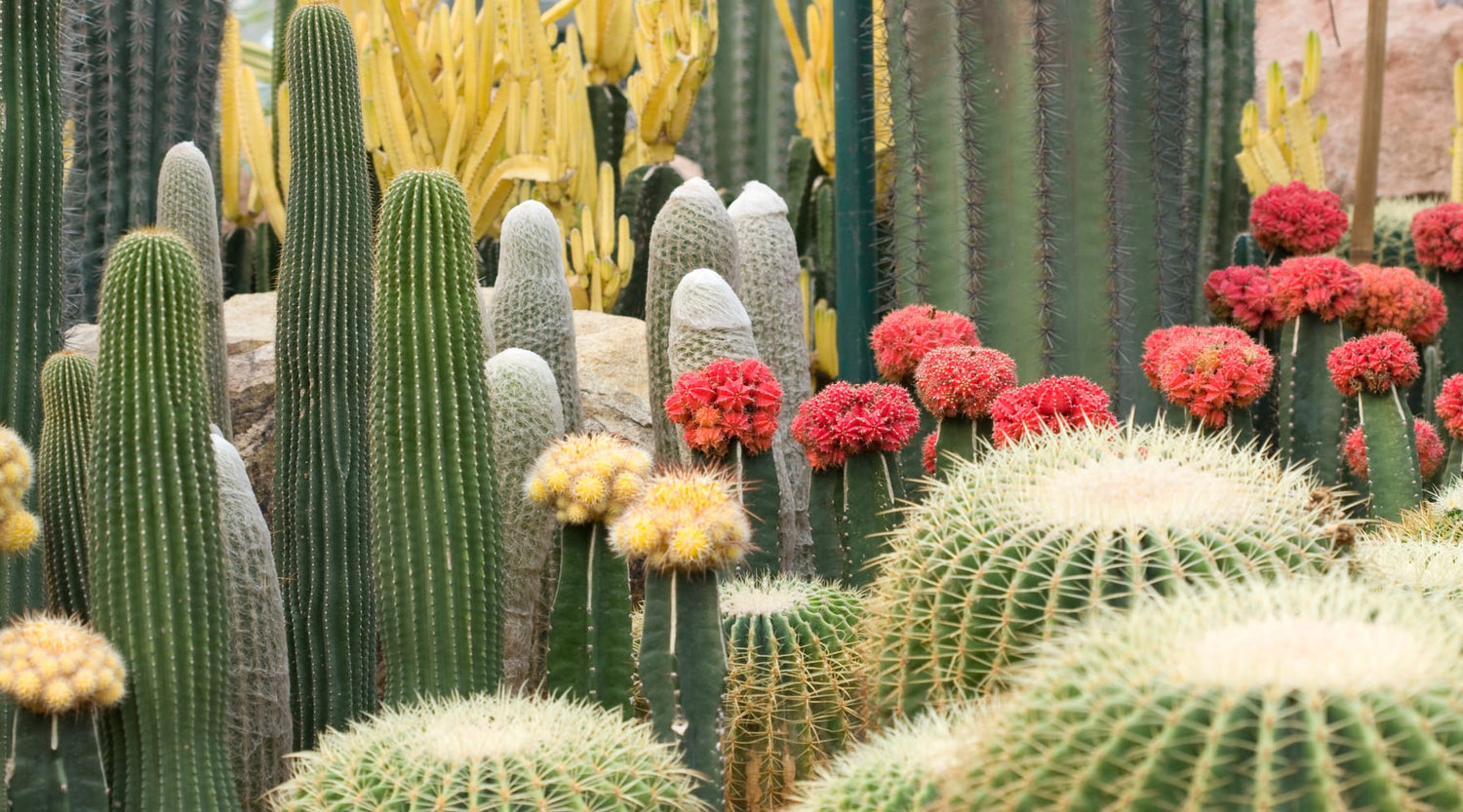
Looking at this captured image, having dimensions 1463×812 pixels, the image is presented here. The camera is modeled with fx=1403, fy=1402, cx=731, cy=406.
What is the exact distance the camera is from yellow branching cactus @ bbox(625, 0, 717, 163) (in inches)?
234

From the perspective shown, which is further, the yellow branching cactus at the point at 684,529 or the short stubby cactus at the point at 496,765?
the yellow branching cactus at the point at 684,529

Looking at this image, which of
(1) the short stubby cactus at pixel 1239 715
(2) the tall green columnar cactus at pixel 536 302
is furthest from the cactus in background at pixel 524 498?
(1) the short stubby cactus at pixel 1239 715

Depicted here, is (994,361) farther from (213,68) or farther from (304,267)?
(213,68)

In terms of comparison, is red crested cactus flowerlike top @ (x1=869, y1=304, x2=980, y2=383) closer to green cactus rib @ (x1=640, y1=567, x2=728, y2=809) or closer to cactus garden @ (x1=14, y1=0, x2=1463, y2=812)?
cactus garden @ (x1=14, y1=0, x2=1463, y2=812)

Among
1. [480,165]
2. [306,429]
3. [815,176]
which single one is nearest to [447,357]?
[306,429]

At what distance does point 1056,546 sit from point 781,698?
32.4 inches

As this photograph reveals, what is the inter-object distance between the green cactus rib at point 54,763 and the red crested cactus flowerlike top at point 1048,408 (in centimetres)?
178

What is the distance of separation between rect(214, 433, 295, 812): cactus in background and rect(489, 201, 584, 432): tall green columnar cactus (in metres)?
0.87

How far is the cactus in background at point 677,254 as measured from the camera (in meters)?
3.68

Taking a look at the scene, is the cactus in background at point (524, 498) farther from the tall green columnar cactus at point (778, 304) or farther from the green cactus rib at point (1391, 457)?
the green cactus rib at point (1391, 457)

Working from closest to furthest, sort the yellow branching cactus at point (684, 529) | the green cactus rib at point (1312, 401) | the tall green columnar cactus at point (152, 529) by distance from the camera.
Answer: the yellow branching cactus at point (684, 529), the tall green columnar cactus at point (152, 529), the green cactus rib at point (1312, 401)

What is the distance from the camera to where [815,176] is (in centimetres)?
626

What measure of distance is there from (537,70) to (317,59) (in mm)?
2769

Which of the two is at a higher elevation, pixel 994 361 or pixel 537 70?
pixel 537 70
